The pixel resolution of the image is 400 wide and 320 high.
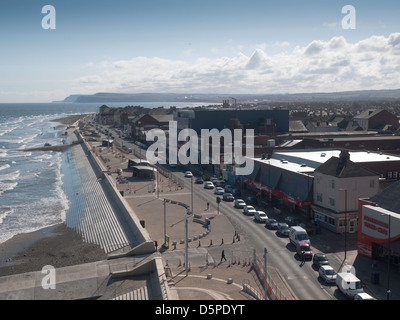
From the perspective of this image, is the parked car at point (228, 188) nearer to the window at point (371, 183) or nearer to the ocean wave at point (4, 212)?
the window at point (371, 183)

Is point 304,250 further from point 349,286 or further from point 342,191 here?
point 342,191

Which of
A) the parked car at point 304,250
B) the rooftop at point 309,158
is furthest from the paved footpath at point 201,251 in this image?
the rooftop at point 309,158

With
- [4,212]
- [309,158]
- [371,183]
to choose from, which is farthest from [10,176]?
[371,183]

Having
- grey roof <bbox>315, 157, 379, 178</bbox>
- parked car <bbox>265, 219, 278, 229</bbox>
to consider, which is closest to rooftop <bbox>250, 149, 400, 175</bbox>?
grey roof <bbox>315, 157, 379, 178</bbox>

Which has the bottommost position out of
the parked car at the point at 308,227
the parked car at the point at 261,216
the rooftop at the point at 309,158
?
the parked car at the point at 308,227

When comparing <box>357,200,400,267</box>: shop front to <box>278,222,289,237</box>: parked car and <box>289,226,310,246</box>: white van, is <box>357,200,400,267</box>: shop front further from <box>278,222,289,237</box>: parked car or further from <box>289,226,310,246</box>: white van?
<box>278,222,289,237</box>: parked car
